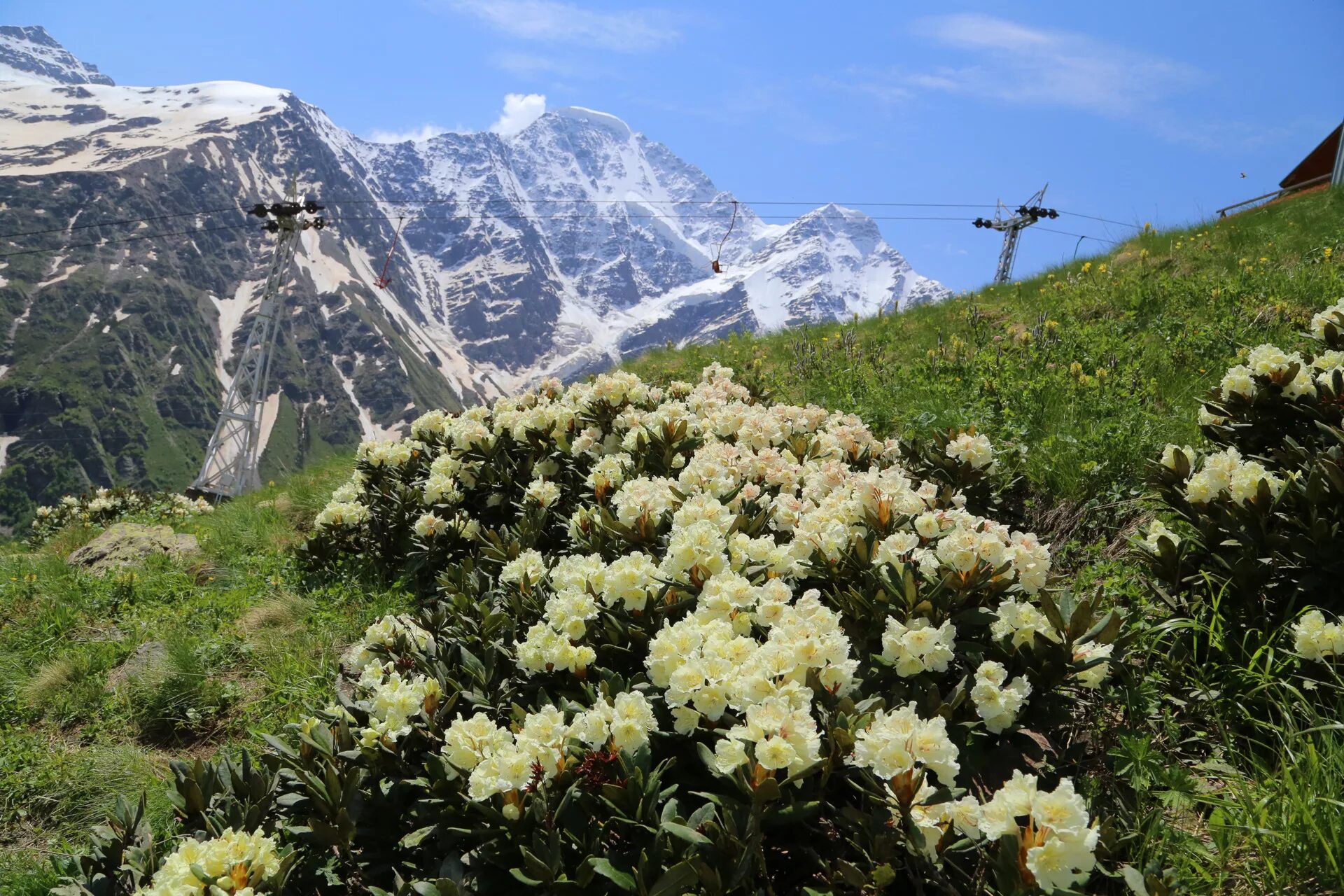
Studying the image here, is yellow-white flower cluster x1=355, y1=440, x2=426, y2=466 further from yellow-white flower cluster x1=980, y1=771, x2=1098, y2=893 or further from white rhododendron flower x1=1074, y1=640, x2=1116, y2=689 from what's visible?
yellow-white flower cluster x1=980, y1=771, x2=1098, y2=893

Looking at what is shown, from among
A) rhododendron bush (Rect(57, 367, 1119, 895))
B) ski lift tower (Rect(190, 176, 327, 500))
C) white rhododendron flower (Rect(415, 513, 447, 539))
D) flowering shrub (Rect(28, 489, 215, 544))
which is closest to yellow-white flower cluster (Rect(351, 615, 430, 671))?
rhododendron bush (Rect(57, 367, 1119, 895))

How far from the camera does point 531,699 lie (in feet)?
8.91

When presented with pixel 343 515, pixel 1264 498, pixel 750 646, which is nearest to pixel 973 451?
pixel 1264 498

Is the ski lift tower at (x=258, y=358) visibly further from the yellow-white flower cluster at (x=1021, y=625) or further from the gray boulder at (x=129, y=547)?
the yellow-white flower cluster at (x=1021, y=625)

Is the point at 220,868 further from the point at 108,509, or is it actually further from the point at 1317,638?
the point at 108,509

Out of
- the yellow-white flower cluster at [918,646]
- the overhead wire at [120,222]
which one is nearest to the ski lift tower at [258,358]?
the overhead wire at [120,222]

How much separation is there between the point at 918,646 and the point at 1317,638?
1.32m

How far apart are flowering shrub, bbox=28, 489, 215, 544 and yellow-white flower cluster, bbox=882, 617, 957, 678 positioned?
29.9 ft

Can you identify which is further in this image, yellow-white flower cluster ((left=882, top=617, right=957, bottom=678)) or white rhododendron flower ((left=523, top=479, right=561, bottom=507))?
white rhododendron flower ((left=523, top=479, right=561, bottom=507))

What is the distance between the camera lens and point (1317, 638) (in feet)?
7.83

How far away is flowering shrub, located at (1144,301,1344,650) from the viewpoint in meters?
2.64

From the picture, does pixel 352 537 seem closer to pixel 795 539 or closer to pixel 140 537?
pixel 140 537

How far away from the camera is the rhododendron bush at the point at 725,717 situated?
1.83 meters

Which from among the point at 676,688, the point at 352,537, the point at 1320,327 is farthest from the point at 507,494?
the point at 1320,327
